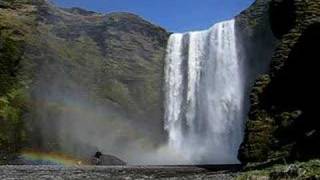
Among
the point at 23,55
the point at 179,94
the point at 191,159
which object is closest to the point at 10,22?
the point at 23,55

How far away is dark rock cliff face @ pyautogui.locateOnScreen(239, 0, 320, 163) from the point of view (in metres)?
42.6

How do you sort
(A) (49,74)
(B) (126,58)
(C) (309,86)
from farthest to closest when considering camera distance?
(B) (126,58)
(A) (49,74)
(C) (309,86)

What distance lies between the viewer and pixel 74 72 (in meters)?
107

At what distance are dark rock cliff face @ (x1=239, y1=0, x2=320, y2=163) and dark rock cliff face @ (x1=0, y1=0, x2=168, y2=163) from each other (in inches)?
1626

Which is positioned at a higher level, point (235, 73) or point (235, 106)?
point (235, 73)

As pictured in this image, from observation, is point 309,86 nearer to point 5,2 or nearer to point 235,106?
point 235,106

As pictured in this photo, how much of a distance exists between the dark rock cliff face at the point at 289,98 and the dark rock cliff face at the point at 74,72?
136ft

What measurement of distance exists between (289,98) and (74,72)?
216 feet

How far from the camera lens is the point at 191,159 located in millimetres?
93062

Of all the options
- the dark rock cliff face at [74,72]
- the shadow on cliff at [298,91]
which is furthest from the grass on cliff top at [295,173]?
the dark rock cliff face at [74,72]

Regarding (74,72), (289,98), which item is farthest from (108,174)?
(74,72)

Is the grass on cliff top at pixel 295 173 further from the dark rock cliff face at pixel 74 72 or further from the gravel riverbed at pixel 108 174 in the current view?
the dark rock cliff face at pixel 74 72

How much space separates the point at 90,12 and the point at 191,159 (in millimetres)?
68888

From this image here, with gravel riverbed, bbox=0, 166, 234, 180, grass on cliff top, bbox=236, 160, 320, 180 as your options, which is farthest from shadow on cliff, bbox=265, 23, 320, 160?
grass on cliff top, bbox=236, 160, 320, 180
